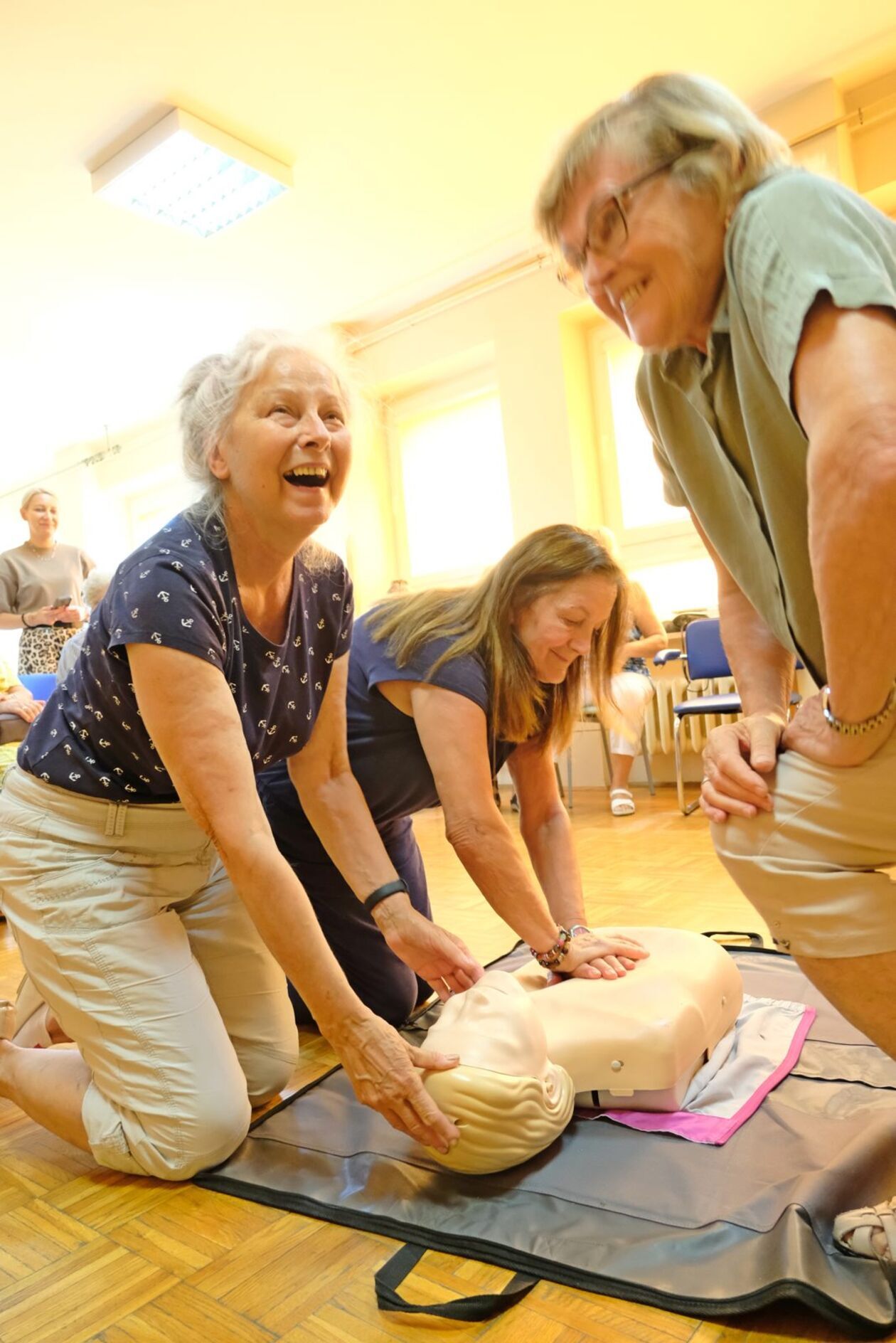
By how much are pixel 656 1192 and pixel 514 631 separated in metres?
0.93

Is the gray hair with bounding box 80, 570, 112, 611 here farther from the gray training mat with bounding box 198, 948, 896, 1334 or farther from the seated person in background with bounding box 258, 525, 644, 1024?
the gray training mat with bounding box 198, 948, 896, 1334

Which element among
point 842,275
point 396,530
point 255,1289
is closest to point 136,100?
point 396,530

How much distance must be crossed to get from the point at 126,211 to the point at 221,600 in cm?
414

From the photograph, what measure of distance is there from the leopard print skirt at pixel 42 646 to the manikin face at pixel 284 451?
3359 millimetres

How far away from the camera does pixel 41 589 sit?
4.59 metres

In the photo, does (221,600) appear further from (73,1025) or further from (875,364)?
(875,364)

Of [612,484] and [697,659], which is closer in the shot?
[697,659]

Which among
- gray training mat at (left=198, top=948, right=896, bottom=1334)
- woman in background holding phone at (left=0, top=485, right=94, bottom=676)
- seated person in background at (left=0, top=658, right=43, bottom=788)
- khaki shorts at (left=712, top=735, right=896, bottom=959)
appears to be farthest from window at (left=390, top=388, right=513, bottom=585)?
khaki shorts at (left=712, top=735, right=896, bottom=959)

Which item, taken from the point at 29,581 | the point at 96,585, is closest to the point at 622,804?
the point at 96,585

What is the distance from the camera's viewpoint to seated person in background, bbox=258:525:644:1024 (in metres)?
1.61

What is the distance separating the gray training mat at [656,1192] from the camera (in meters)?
0.98

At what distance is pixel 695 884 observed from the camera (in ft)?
9.23

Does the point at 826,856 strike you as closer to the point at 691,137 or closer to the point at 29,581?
the point at 691,137

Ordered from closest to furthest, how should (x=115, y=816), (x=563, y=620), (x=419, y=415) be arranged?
1. (x=115, y=816)
2. (x=563, y=620)
3. (x=419, y=415)
